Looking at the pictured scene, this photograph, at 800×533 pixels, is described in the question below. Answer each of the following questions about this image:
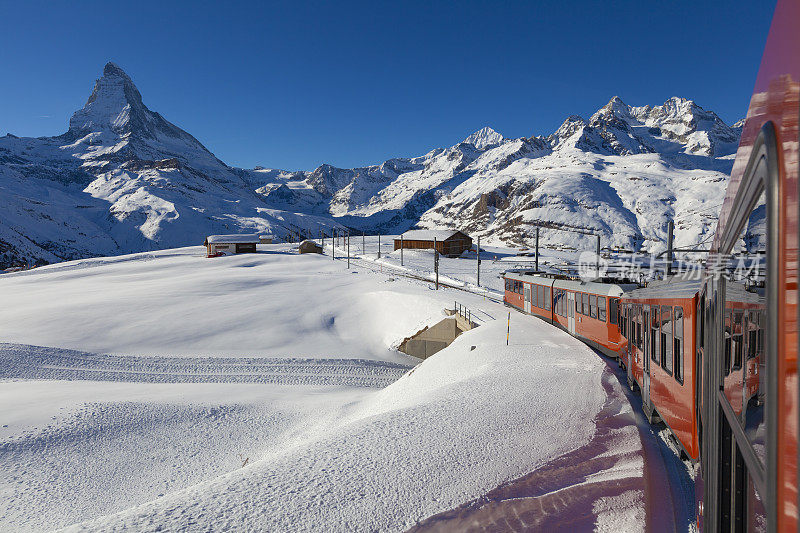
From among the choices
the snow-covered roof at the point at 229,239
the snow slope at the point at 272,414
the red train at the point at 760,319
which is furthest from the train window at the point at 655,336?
the snow-covered roof at the point at 229,239

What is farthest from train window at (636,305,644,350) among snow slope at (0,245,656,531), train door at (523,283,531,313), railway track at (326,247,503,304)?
railway track at (326,247,503,304)

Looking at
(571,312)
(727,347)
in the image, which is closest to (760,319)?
(727,347)

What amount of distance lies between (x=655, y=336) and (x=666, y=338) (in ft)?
3.05

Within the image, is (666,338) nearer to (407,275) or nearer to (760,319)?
(760,319)

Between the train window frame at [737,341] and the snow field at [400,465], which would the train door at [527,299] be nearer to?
the snow field at [400,465]

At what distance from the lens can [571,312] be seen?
1797 cm

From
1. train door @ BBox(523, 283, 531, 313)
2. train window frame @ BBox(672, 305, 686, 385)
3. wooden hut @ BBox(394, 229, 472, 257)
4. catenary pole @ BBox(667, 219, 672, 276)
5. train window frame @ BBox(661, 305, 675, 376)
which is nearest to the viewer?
train window frame @ BBox(672, 305, 686, 385)

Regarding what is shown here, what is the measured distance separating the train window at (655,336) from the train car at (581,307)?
4.58m

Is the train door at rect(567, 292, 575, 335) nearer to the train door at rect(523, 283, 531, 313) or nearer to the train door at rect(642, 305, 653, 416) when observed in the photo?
the train door at rect(523, 283, 531, 313)

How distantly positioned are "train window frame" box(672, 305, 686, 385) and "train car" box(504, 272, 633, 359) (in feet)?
20.6

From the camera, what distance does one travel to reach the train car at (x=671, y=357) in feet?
19.6

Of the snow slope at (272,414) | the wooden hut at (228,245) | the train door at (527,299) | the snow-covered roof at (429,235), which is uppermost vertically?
the snow-covered roof at (429,235)

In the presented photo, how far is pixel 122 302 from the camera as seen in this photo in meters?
34.8

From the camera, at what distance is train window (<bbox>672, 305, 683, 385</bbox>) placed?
633 centimetres
